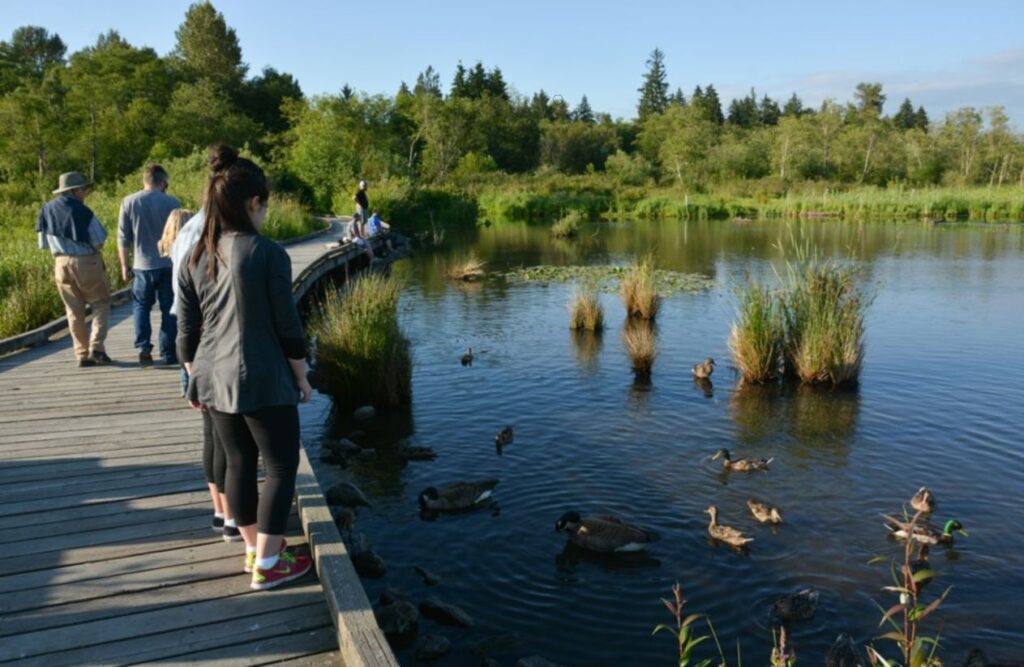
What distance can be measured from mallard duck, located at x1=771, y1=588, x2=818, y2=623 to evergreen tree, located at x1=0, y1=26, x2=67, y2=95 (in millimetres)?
76910

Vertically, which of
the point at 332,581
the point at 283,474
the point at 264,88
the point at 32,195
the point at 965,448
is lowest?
the point at 965,448

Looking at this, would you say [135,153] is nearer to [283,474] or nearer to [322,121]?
[322,121]

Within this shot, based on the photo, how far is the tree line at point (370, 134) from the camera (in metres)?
44.3

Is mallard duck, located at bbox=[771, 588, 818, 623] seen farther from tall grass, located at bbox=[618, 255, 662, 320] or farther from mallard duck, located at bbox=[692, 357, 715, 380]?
tall grass, located at bbox=[618, 255, 662, 320]

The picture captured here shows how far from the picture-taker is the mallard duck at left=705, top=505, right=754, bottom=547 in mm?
6496

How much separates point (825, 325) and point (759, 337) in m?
0.93

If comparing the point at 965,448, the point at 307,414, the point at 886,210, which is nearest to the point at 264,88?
the point at 886,210

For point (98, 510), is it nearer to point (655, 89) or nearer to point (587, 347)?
point (587, 347)

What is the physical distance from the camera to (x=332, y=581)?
3.86 metres

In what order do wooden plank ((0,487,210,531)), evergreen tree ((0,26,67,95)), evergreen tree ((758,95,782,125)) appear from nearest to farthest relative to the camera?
wooden plank ((0,487,210,531)) → evergreen tree ((0,26,67,95)) → evergreen tree ((758,95,782,125))

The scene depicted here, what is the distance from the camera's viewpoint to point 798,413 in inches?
408

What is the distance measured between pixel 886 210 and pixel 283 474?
48263 mm

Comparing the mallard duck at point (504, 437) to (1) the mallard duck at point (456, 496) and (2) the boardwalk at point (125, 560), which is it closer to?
(1) the mallard duck at point (456, 496)

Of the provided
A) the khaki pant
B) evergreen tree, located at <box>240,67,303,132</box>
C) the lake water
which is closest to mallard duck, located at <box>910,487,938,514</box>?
the lake water
